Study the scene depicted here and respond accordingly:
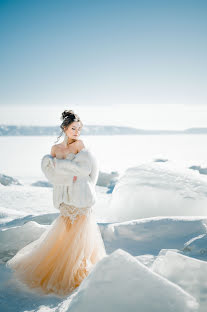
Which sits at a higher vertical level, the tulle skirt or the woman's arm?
the woman's arm

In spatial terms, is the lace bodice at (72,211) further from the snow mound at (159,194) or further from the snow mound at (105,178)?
the snow mound at (105,178)

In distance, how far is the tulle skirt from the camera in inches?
111

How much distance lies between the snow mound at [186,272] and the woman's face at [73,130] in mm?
1408

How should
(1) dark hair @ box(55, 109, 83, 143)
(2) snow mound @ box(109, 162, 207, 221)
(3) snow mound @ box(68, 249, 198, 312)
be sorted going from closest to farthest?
(3) snow mound @ box(68, 249, 198, 312) < (1) dark hair @ box(55, 109, 83, 143) < (2) snow mound @ box(109, 162, 207, 221)

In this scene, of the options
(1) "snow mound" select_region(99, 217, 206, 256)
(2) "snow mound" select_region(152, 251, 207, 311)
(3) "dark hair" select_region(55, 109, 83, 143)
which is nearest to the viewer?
(2) "snow mound" select_region(152, 251, 207, 311)

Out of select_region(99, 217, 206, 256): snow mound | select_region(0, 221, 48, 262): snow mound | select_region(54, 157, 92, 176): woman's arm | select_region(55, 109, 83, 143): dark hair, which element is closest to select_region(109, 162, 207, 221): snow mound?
select_region(99, 217, 206, 256): snow mound

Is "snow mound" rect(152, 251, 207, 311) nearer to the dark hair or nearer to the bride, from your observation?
the bride

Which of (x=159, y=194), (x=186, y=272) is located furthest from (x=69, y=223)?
(x=159, y=194)

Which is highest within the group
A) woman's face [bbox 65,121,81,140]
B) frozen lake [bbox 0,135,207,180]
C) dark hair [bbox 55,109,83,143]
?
dark hair [bbox 55,109,83,143]

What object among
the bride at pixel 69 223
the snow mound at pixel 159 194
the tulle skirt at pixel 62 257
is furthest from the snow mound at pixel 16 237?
the snow mound at pixel 159 194

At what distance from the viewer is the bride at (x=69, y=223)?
2873 millimetres

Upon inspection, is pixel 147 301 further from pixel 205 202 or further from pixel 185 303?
pixel 205 202

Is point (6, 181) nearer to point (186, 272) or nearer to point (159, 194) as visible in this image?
point (159, 194)

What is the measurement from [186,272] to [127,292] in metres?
0.51
